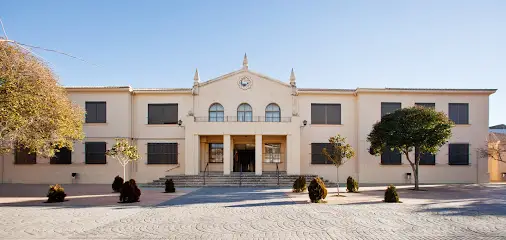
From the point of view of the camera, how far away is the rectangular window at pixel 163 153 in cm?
2533

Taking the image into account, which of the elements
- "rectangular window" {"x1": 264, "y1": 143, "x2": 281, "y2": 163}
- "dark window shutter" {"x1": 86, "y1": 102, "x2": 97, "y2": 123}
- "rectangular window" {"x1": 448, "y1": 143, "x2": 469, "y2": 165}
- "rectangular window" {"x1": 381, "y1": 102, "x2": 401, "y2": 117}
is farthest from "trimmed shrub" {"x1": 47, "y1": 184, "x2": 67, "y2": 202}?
"rectangular window" {"x1": 448, "y1": 143, "x2": 469, "y2": 165}

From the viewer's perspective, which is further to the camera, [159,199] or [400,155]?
[400,155]

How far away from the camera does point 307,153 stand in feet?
83.7

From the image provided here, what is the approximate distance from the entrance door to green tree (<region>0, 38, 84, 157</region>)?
1230cm

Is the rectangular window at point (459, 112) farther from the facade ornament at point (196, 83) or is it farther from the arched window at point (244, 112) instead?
the facade ornament at point (196, 83)

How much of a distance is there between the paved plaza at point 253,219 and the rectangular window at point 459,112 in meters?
11.2

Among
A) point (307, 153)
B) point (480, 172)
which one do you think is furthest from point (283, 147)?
point (480, 172)

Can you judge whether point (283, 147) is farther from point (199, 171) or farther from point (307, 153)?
point (199, 171)

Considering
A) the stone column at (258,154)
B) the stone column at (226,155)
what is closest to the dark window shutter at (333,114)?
the stone column at (258,154)

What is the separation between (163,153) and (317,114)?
11.3 meters

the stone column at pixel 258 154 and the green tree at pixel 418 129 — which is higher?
the green tree at pixel 418 129

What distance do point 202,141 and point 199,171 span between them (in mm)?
2260

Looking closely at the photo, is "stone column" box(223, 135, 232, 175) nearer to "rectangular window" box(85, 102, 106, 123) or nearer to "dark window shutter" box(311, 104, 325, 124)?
"dark window shutter" box(311, 104, 325, 124)

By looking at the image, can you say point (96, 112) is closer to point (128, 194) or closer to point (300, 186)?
point (128, 194)
